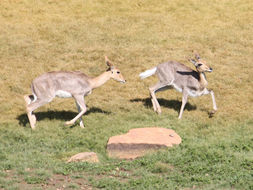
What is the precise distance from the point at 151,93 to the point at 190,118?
1730mm

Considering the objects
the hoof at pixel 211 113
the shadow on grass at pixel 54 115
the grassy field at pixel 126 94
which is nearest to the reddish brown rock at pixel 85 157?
the grassy field at pixel 126 94

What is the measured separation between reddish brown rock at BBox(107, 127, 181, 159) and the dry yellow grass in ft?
10.1

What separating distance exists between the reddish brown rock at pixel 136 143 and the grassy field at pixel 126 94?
323 millimetres

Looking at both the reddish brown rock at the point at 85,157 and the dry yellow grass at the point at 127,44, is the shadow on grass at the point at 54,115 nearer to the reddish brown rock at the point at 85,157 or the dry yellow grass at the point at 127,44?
the dry yellow grass at the point at 127,44

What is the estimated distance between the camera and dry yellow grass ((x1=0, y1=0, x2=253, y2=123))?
1958 cm

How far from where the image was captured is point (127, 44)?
84.0ft

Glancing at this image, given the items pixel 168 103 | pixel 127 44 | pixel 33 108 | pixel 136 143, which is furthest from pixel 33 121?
pixel 127 44

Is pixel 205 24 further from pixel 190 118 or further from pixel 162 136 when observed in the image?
pixel 162 136

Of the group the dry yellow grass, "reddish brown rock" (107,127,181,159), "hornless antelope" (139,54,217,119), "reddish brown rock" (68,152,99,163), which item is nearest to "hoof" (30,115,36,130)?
the dry yellow grass

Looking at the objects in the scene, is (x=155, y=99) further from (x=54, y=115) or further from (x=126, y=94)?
(x=54, y=115)

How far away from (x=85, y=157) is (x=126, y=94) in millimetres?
6694

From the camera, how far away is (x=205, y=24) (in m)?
27.8

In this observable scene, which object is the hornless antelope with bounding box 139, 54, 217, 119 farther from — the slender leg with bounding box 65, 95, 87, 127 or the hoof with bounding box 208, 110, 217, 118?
the slender leg with bounding box 65, 95, 87, 127

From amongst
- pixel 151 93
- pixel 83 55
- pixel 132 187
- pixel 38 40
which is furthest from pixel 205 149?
pixel 38 40
